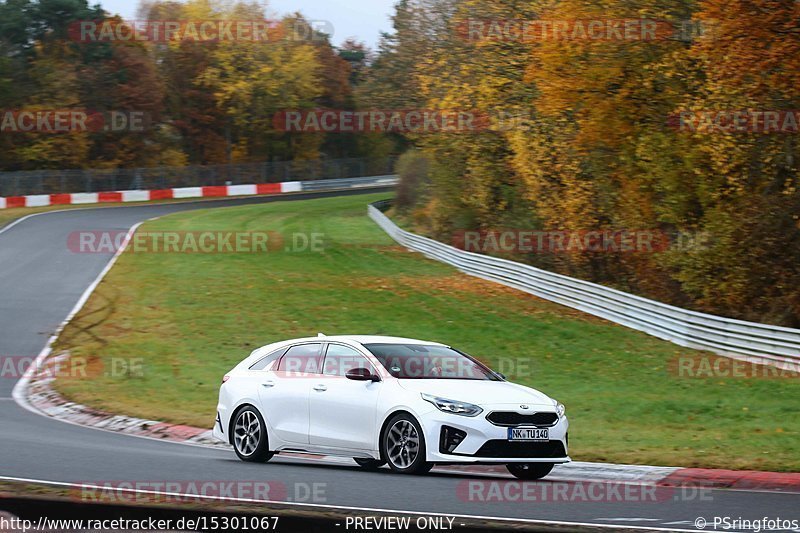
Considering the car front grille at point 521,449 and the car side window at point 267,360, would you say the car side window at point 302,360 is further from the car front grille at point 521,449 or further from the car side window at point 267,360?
the car front grille at point 521,449

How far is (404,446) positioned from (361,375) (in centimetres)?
95

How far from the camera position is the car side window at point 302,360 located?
42.4 feet

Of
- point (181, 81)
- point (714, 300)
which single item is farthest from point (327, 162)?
point (714, 300)

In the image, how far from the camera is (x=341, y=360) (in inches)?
499

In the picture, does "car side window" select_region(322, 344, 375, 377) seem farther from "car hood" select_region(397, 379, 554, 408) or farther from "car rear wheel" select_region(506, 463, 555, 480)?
"car rear wheel" select_region(506, 463, 555, 480)

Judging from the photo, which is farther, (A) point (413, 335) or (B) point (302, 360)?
(A) point (413, 335)

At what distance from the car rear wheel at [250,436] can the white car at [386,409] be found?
12 mm

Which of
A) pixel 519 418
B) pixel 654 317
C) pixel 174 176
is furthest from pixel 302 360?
pixel 174 176

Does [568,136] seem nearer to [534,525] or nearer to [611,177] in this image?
[611,177]

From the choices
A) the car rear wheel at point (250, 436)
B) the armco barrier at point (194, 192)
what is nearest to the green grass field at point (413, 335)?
the car rear wheel at point (250, 436)

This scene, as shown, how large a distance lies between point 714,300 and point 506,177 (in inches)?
564

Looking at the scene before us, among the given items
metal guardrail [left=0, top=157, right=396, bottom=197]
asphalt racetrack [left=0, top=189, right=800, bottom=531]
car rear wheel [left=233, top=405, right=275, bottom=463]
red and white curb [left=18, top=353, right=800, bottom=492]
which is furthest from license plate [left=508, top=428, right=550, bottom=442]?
metal guardrail [left=0, top=157, right=396, bottom=197]

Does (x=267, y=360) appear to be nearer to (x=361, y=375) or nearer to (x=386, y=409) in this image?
(x=361, y=375)

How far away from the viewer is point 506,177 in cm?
4203
